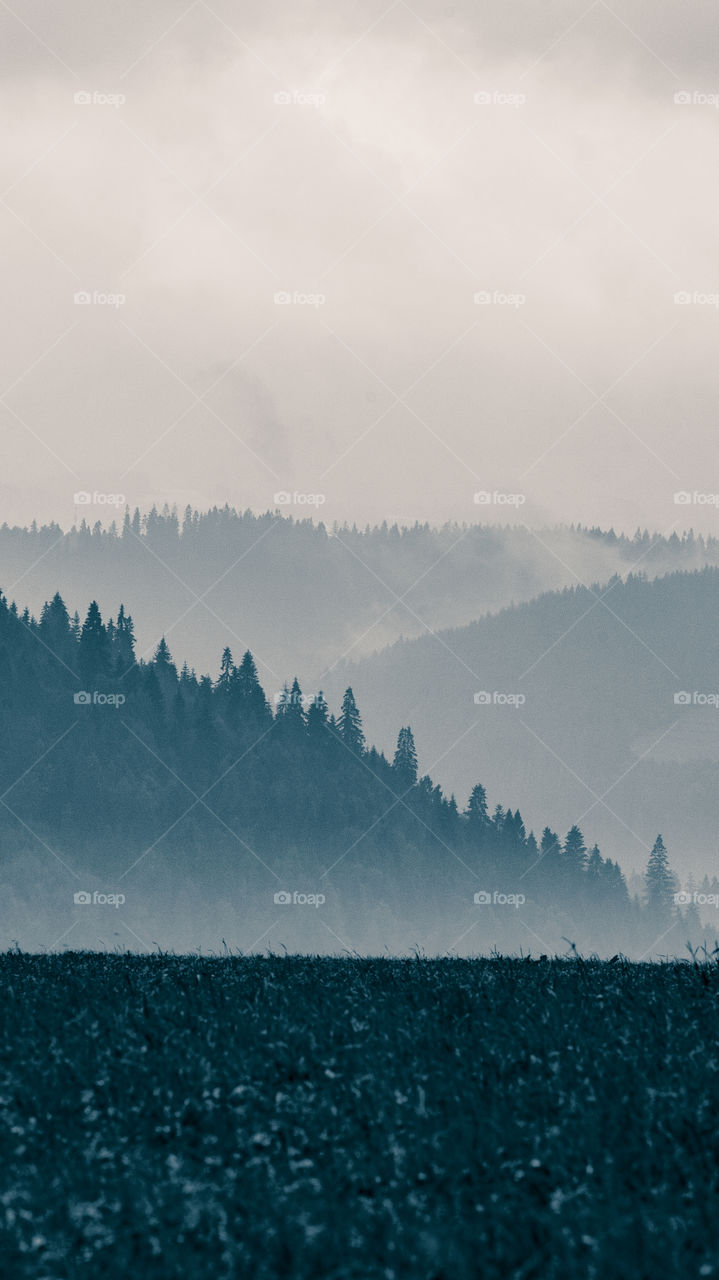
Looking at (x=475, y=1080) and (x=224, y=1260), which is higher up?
(x=475, y=1080)

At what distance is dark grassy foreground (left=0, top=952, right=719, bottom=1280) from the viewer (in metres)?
11.1

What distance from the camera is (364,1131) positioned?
43.2 ft

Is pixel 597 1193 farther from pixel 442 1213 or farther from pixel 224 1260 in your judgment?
pixel 224 1260

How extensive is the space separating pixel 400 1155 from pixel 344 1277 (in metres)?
1.91

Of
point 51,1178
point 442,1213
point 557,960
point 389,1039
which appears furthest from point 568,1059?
point 557,960

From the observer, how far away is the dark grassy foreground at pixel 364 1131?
36.3 feet

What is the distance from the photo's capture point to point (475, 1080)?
14148 mm

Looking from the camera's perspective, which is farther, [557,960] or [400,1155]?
[557,960]

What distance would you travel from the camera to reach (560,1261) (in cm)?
1067

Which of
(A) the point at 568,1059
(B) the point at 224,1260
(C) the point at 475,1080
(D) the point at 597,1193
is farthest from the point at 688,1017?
(B) the point at 224,1260

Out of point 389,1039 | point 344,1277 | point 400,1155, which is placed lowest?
point 344,1277

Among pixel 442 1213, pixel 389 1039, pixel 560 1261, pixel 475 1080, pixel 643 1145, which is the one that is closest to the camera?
pixel 560 1261

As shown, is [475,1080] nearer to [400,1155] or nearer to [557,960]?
[400,1155]

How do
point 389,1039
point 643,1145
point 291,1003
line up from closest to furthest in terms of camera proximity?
point 643,1145
point 389,1039
point 291,1003
